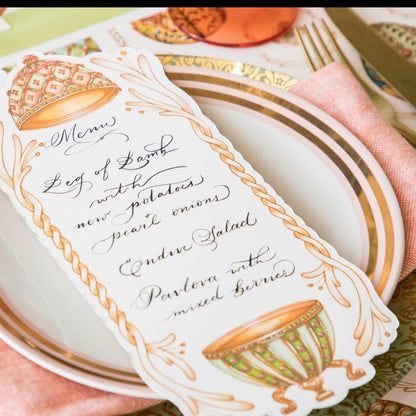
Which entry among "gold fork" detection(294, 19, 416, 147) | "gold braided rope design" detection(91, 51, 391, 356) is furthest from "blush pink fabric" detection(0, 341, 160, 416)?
"gold fork" detection(294, 19, 416, 147)

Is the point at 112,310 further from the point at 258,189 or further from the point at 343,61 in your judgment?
the point at 343,61

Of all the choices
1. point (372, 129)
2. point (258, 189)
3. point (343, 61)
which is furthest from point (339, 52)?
point (258, 189)

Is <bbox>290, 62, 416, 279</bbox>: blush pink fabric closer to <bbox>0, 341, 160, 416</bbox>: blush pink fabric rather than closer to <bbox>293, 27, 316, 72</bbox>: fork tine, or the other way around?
<bbox>293, 27, 316, 72</bbox>: fork tine

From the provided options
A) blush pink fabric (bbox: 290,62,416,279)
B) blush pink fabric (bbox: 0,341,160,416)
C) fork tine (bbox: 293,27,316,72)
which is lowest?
blush pink fabric (bbox: 0,341,160,416)

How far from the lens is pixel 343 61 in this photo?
713 mm

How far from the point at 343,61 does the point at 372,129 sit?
174 mm

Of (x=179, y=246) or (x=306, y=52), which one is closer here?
(x=179, y=246)

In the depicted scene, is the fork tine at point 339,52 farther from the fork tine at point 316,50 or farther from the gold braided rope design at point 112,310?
the gold braided rope design at point 112,310

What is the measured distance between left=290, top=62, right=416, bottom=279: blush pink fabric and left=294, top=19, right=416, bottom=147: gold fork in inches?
2.6

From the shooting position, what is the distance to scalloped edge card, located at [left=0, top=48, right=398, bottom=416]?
0.42 m

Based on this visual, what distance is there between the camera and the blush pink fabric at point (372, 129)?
523 millimetres

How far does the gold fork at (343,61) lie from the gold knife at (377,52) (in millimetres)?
20
